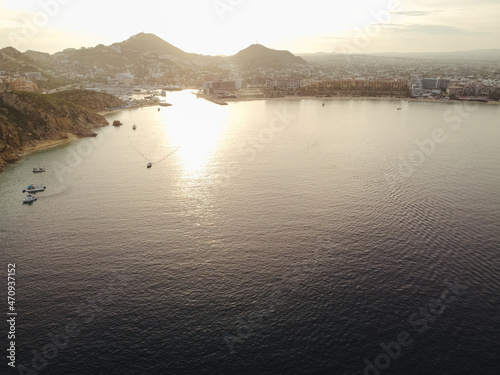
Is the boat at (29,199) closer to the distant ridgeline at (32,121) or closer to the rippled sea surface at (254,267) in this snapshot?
the rippled sea surface at (254,267)

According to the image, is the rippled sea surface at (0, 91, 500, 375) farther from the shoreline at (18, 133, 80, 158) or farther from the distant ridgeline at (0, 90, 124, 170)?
the distant ridgeline at (0, 90, 124, 170)

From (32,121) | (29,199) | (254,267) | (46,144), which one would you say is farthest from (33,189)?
(32,121)

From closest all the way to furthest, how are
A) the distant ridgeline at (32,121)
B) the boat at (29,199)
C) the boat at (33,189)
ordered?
the boat at (29,199)
the boat at (33,189)
the distant ridgeline at (32,121)

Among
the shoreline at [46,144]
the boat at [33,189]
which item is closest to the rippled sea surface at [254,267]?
the boat at [33,189]

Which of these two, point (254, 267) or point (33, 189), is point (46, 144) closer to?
point (33, 189)

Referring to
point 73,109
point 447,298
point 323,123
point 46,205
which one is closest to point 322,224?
point 447,298

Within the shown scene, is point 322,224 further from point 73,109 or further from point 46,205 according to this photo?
point 73,109
